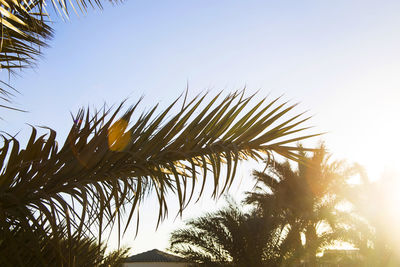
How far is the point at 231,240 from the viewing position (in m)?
16.3

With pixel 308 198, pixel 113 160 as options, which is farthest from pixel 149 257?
pixel 113 160

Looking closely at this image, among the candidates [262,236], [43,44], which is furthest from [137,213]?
[262,236]

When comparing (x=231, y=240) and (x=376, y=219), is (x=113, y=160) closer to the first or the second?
(x=231, y=240)

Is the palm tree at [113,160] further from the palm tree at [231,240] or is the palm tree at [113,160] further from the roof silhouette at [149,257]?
the roof silhouette at [149,257]

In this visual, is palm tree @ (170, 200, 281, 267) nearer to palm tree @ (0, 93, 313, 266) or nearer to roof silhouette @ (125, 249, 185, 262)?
palm tree @ (0, 93, 313, 266)

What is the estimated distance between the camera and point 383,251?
64.4 ft

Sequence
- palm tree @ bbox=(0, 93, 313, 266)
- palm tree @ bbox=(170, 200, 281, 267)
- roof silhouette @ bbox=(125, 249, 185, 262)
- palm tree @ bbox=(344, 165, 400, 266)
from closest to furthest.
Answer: palm tree @ bbox=(0, 93, 313, 266), palm tree @ bbox=(170, 200, 281, 267), palm tree @ bbox=(344, 165, 400, 266), roof silhouette @ bbox=(125, 249, 185, 262)

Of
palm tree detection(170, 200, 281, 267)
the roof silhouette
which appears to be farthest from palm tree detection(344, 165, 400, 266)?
the roof silhouette

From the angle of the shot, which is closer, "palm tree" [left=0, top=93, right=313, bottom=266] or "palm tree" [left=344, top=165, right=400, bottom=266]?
"palm tree" [left=0, top=93, right=313, bottom=266]

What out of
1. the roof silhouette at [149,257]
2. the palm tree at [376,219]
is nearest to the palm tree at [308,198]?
the palm tree at [376,219]

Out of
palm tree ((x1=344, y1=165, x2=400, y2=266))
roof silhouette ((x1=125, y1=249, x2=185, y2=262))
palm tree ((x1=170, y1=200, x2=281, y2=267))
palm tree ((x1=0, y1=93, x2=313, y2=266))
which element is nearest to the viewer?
palm tree ((x1=0, y1=93, x2=313, y2=266))

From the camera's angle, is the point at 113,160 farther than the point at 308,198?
No

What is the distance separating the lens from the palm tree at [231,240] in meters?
16.0

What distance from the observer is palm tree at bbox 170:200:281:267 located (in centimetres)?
1602
